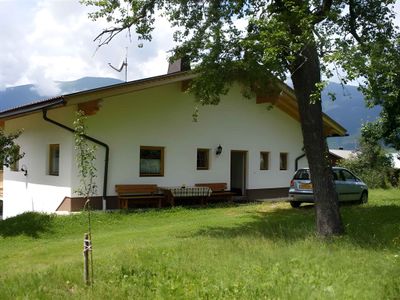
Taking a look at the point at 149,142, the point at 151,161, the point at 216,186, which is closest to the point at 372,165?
the point at 216,186

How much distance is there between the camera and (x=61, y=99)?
618 inches

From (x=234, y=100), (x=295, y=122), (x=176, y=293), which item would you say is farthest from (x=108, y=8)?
(x=295, y=122)

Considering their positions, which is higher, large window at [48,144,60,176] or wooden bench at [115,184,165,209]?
large window at [48,144,60,176]

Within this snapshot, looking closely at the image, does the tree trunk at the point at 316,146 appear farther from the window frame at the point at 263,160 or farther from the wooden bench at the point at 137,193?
the window frame at the point at 263,160

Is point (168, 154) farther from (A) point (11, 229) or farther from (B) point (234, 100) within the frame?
(A) point (11, 229)

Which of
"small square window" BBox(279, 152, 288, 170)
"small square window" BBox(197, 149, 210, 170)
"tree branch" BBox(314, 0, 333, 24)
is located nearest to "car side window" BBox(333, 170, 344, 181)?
"small square window" BBox(197, 149, 210, 170)

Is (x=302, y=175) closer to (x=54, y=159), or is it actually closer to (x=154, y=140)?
(x=154, y=140)

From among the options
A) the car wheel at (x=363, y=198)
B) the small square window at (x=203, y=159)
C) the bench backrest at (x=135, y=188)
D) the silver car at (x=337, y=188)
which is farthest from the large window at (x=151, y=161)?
the car wheel at (x=363, y=198)

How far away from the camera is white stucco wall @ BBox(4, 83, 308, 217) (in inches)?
712

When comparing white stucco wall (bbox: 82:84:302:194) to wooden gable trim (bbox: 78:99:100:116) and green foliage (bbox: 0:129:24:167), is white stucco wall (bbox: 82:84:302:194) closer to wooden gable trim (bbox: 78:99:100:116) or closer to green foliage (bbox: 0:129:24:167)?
wooden gable trim (bbox: 78:99:100:116)

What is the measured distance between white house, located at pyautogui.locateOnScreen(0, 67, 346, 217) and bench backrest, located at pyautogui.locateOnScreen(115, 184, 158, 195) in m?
0.22

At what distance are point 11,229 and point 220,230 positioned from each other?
6429mm

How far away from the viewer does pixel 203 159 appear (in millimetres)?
21578

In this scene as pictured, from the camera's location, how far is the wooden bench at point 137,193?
1814cm
